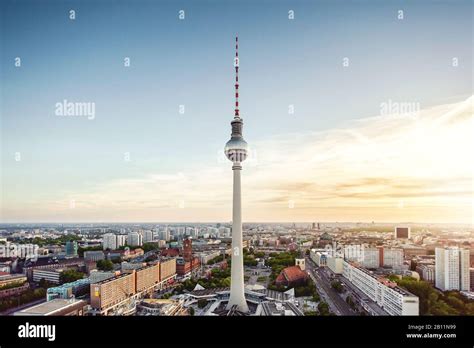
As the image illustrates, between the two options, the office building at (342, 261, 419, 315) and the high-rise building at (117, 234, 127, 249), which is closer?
the office building at (342, 261, 419, 315)

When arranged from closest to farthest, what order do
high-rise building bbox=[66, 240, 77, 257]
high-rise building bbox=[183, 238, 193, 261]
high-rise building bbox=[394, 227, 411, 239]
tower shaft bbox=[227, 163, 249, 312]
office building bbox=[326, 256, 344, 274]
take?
1. high-rise building bbox=[394, 227, 411, 239]
2. tower shaft bbox=[227, 163, 249, 312]
3. high-rise building bbox=[66, 240, 77, 257]
4. office building bbox=[326, 256, 344, 274]
5. high-rise building bbox=[183, 238, 193, 261]

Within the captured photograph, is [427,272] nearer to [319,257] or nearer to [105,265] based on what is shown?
[319,257]

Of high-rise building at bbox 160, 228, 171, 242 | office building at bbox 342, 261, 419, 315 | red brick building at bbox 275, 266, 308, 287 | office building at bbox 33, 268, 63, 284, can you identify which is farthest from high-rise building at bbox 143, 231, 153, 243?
office building at bbox 342, 261, 419, 315

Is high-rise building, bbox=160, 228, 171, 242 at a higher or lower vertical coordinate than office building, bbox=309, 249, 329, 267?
higher

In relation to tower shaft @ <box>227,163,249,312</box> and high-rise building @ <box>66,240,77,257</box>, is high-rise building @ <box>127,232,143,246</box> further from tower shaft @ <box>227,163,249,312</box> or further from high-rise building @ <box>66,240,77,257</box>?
tower shaft @ <box>227,163,249,312</box>

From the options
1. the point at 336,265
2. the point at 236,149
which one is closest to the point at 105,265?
the point at 236,149

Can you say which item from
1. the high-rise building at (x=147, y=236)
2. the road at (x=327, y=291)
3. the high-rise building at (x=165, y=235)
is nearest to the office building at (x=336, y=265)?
the road at (x=327, y=291)
